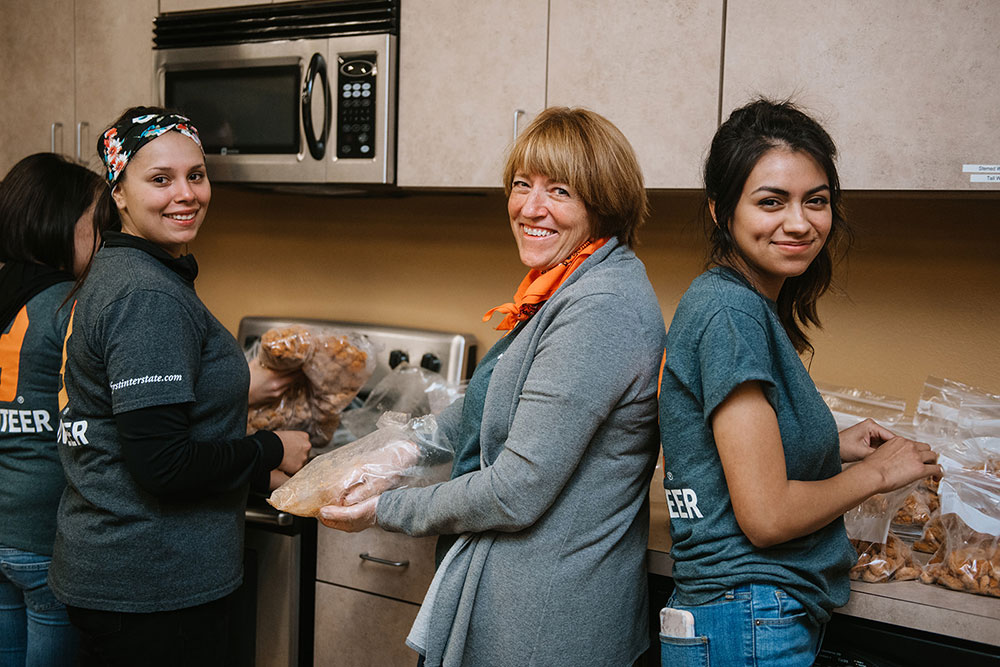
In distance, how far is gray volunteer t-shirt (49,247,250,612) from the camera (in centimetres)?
127

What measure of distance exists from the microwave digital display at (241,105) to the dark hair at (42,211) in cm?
52

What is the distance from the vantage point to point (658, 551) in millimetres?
1414

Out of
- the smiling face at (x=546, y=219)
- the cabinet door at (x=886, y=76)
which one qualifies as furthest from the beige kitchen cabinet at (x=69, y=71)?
the cabinet door at (x=886, y=76)

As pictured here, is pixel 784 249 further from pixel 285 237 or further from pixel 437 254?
pixel 285 237

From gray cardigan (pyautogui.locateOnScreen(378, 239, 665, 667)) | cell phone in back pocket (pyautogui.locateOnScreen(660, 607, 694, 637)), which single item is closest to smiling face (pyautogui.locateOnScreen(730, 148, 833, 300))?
gray cardigan (pyautogui.locateOnScreen(378, 239, 665, 667))

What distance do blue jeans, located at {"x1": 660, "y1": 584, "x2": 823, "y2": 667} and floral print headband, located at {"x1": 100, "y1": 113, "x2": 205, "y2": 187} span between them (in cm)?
116

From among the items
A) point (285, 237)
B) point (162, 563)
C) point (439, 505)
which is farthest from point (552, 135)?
point (285, 237)

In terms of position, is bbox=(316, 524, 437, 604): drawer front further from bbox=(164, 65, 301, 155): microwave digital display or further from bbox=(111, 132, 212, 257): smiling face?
bbox=(164, 65, 301, 155): microwave digital display

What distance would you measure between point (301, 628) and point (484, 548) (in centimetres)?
83

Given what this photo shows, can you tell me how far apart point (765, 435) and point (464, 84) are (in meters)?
1.15

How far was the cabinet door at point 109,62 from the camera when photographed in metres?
2.19

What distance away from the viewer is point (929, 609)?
1238 millimetres

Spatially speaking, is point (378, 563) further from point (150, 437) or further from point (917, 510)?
point (917, 510)

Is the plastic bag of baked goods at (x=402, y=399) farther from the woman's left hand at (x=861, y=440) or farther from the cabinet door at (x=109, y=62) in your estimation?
the cabinet door at (x=109, y=62)
